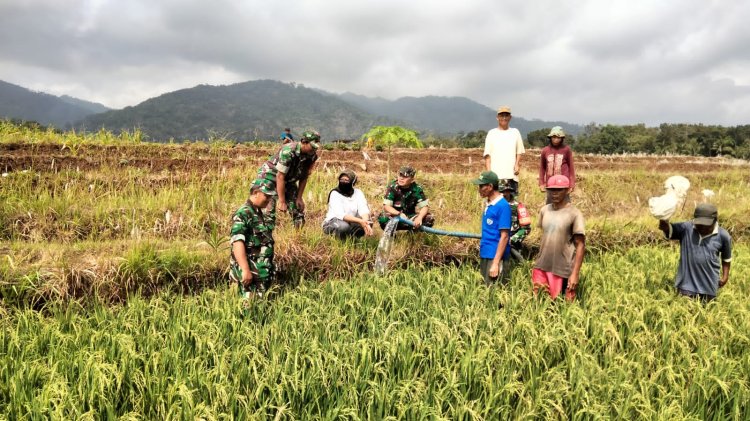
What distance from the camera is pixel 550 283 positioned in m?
4.28

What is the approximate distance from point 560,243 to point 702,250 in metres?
1.44

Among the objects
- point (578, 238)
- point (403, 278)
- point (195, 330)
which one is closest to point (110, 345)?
point (195, 330)

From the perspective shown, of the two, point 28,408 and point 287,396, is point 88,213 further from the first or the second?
point 287,396

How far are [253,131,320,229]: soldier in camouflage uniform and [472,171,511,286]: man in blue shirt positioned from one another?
2190 mm

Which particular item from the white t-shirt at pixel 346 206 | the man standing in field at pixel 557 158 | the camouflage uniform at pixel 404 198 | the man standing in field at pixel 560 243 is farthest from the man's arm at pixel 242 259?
the man standing in field at pixel 557 158

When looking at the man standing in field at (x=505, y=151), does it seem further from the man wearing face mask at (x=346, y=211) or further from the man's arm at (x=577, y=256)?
the man's arm at (x=577, y=256)

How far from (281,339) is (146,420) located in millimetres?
1039

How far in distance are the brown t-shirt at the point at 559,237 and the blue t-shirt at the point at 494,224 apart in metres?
0.37

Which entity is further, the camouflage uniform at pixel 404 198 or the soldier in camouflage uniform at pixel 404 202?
the camouflage uniform at pixel 404 198

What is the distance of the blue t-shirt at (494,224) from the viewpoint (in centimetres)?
429

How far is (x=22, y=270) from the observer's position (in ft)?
12.9

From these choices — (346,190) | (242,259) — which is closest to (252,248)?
(242,259)

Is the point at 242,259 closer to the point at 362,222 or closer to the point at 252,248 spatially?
the point at 252,248

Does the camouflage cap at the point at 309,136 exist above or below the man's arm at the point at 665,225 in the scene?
above
